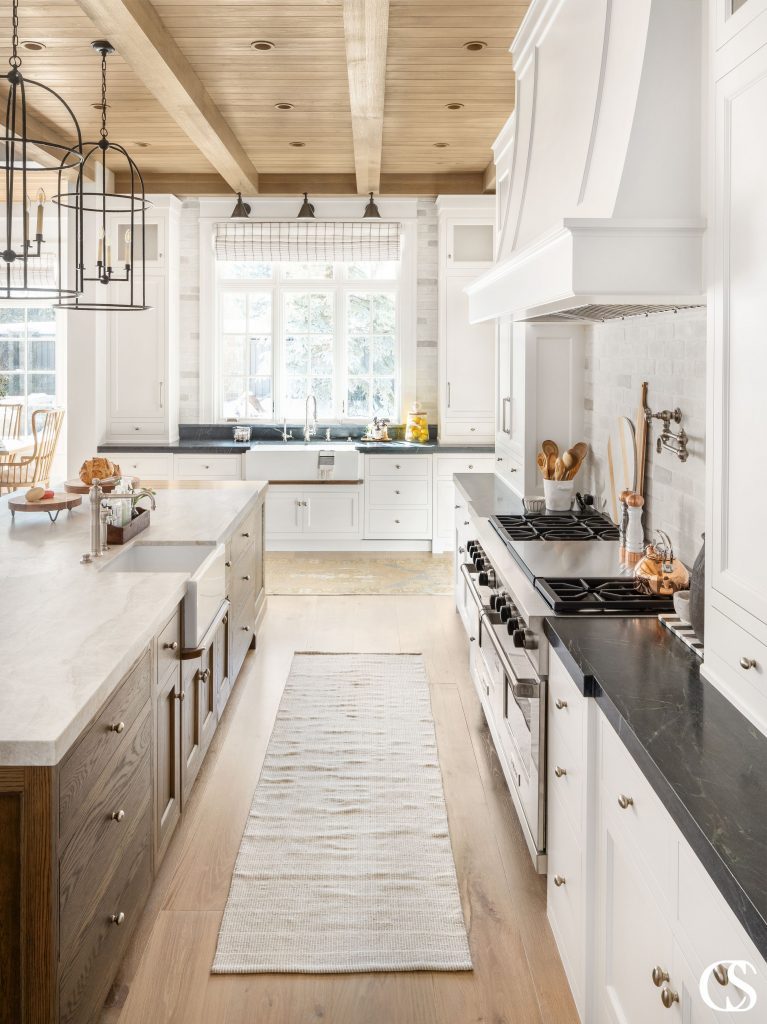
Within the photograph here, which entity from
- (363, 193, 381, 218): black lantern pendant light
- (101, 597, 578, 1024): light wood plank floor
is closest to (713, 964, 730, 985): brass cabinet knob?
(101, 597, 578, 1024): light wood plank floor

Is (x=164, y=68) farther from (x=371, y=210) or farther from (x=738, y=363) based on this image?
(x=371, y=210)

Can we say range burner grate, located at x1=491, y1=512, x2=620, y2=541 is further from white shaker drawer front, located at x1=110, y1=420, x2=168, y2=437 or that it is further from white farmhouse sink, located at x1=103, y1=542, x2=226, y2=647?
white shaker drawer front, located at x1=110, y1=420, x2=168, y2=437

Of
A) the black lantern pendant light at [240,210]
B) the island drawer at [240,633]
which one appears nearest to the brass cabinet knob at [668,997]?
the island drawer at [240,633]

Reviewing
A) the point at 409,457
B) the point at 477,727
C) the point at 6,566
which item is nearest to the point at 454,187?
the point at 409,457

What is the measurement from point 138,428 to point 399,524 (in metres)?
2.21

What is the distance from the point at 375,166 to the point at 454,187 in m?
1.11

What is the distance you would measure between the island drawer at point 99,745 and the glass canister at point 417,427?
5.26 meters

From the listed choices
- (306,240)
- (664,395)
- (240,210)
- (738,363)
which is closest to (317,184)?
(306,240)

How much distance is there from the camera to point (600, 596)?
8.36ft

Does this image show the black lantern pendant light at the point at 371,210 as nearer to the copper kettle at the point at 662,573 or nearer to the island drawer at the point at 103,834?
the copper kettle at the point at 662,573

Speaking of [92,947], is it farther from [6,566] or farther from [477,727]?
[477,727]

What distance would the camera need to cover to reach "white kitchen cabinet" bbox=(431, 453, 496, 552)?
281 inches

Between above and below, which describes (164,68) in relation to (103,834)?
above

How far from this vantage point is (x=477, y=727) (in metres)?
3.79
